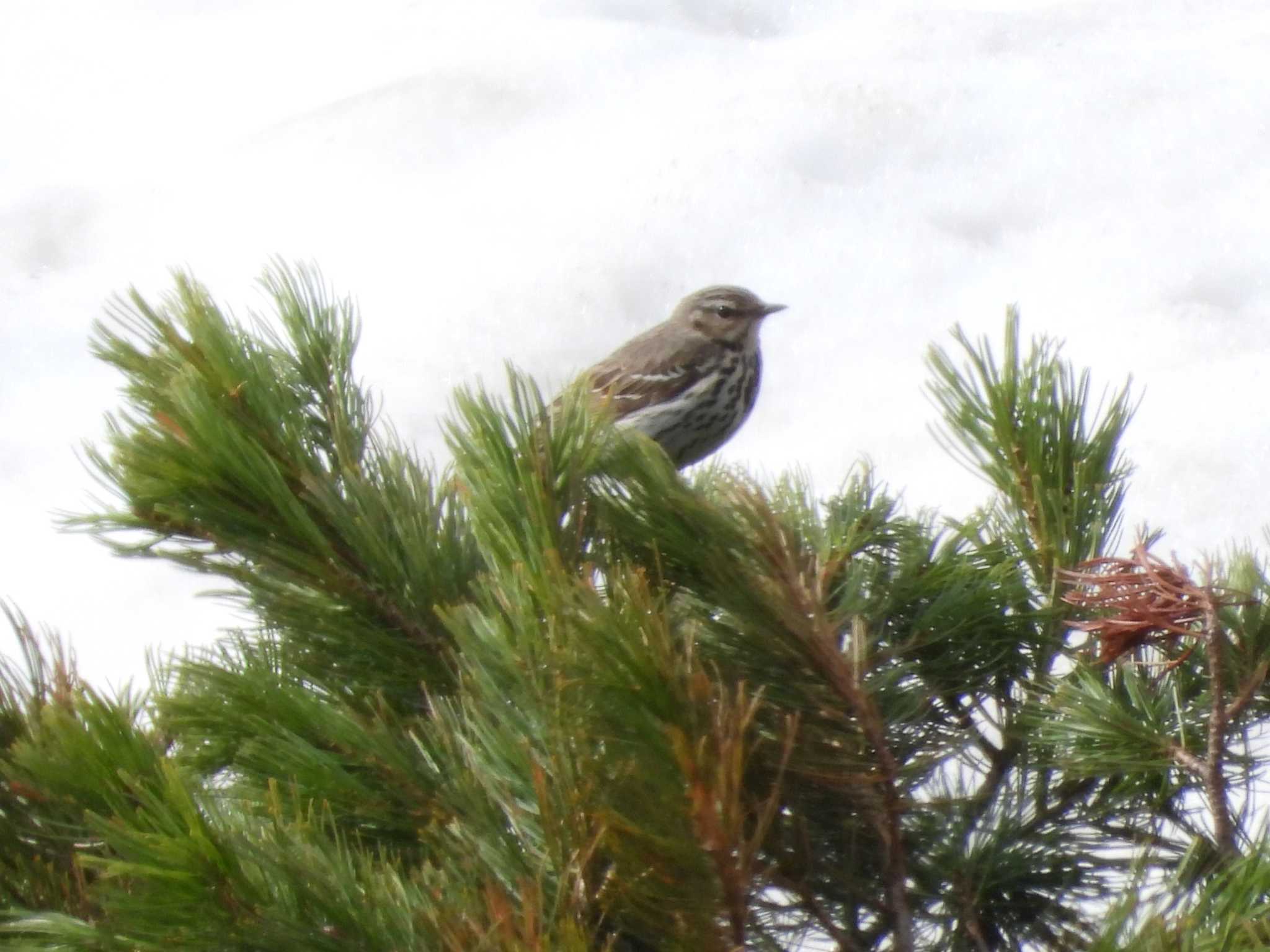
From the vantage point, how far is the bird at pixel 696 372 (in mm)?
2443

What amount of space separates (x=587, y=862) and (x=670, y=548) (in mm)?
172

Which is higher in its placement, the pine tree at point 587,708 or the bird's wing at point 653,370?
the bird's wing at point 653,370

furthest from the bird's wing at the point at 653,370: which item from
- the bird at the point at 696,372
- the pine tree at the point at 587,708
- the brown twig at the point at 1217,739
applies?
the brown twig at the point at 1217,739

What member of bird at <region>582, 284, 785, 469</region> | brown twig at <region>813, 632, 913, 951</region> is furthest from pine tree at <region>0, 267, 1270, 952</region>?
bird at <region>582, 284, 785, 469</region>

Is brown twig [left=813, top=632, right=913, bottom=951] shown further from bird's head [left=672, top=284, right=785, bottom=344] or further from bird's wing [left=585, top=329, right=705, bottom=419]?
bird's head [left=672, top=284, right=785, bottom=344]

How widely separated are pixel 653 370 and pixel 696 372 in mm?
79

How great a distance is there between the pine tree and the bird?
151 centimetres

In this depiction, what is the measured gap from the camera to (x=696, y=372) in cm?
249

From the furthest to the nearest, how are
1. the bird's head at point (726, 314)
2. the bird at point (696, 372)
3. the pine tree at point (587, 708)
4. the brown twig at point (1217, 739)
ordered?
1. the bird's head at point (726, 314)
2. the bird at point (696, 372)
3. the brown twig at point (1217, 739)
4. the pine tree at point (587, 708)

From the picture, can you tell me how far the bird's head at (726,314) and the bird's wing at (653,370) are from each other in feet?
0.20

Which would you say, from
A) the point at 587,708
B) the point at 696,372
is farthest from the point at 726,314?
the point at 587,708

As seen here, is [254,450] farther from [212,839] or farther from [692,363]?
[692,363]

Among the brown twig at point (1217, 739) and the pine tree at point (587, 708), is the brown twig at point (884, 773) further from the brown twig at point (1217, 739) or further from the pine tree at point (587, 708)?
the brown twig at point (1217, 739)

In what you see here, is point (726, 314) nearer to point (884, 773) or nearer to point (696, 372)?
point (696, 372)
